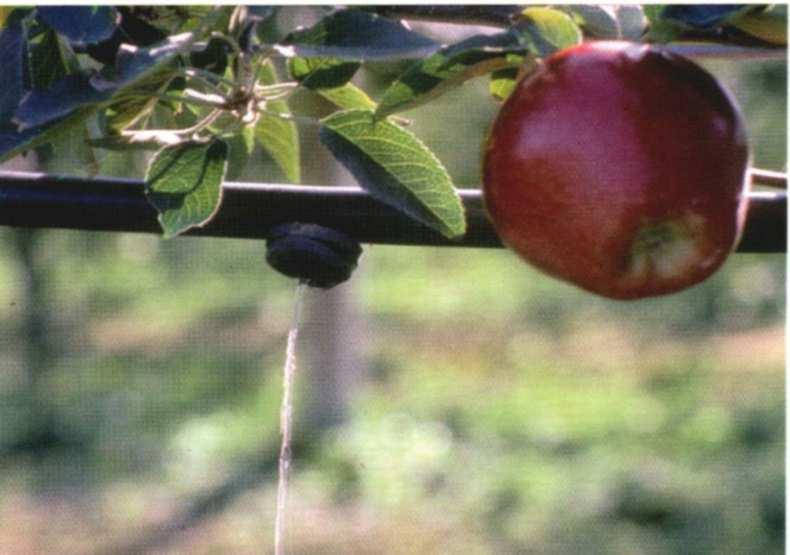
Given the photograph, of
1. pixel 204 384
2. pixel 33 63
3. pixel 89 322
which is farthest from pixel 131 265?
pixel 33 63

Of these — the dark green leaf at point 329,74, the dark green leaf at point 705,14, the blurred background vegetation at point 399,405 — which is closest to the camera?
the dark green leaf at point 705,14

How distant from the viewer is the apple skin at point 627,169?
0.42m

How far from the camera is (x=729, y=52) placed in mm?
439

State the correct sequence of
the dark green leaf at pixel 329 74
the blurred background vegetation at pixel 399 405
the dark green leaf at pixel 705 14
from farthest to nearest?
the blurred background vegetation at pixel 399 405 → the dark green leaf at pixel 329 74 → the dark green leaf at pixel 705 14

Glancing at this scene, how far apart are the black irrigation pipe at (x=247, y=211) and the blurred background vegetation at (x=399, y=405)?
130 cm

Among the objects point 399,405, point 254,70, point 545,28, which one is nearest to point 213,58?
point 254,70

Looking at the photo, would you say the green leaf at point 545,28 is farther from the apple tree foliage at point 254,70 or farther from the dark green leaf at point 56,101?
the dark green leaf at point 56,101

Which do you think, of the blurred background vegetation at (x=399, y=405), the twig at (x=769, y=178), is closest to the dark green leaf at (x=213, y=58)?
the twig at (x=769, y=178)

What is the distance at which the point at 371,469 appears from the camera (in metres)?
3.26

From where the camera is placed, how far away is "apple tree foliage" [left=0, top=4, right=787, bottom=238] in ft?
1.34

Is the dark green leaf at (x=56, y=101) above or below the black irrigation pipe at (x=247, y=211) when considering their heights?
above

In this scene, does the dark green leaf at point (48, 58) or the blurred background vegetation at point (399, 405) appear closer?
the dark green leaf at point (48, 58)

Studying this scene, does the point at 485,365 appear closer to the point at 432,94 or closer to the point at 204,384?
the point at 204,384

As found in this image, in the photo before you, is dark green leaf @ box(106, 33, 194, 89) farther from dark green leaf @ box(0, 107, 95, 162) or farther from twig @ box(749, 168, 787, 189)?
twig @ box(749, 168, 787, 189)
